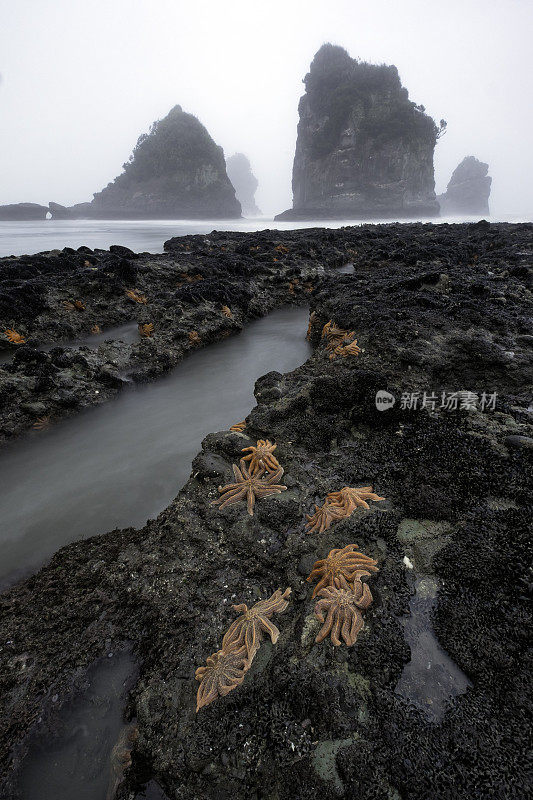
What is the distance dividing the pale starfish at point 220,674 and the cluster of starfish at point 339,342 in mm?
4795

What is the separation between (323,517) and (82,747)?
8.15ft

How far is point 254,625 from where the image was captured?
8.21ft

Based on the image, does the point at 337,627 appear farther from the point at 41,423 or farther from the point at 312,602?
the point at 41,423

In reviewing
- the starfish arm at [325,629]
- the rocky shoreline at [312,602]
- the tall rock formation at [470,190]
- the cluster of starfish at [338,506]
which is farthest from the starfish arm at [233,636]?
the tall rock formation at [470,190]

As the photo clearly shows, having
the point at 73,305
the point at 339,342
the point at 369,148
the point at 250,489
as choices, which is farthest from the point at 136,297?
the point at 369,148

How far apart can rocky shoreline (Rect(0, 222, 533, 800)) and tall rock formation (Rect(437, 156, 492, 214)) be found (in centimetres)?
15218

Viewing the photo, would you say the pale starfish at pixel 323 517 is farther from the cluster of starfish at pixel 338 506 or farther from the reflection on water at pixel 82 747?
→ the reflection on water at pixel 82 747

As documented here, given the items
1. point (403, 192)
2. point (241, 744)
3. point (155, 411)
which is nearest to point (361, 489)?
point (241, 744)

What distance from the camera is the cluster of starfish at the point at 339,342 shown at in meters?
5.94

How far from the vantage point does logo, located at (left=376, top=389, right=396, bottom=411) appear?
4.43 meters

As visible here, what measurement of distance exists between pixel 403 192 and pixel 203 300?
286 feet

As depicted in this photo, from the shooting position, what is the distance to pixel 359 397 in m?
4.70

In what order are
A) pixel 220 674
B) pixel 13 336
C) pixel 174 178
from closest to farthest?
pixel 220 674 < pixel 13 336 < pixel 174 178

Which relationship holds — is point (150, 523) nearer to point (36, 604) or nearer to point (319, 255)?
point (36, 604)
